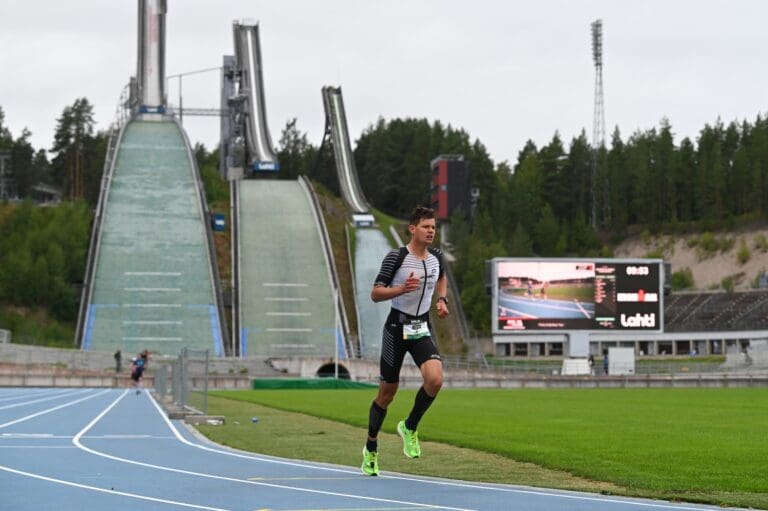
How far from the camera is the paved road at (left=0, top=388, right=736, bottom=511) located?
10.6m

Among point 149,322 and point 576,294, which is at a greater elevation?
point 576,294

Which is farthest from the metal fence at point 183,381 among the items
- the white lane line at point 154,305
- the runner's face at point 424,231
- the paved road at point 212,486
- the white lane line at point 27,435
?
the white lane line at point 154,305

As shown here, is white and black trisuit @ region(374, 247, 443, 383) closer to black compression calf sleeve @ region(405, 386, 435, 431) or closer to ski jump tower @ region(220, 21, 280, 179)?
black compression calf sleeve @ region(405, 386, 435, 431)

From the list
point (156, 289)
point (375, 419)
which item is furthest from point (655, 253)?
point (375, 419)

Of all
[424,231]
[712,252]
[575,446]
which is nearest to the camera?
[424,231]

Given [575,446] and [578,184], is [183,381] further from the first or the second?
[578,184]

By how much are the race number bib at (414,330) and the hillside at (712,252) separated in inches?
4839

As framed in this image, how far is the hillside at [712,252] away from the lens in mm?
137875

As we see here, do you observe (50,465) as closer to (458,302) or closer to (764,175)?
(458,302)

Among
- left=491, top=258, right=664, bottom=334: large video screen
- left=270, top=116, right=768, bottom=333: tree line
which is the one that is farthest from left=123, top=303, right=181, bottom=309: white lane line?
left=270, top=116, right=768, bottom=333: tree line

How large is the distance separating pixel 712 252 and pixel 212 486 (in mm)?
136634

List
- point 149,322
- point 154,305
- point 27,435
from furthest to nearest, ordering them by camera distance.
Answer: point 154,305 < point 149,322 < point 27,435

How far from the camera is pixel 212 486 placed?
12008mm

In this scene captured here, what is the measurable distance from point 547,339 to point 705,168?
65488mm
